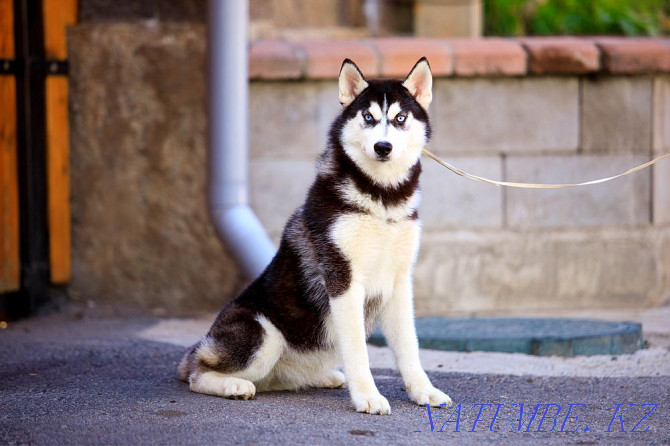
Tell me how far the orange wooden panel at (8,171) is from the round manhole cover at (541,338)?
2.53 metres

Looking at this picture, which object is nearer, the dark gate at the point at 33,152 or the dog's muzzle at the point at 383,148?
the dog's muzzle at the point at 383,148

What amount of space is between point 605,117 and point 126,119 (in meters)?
3.45

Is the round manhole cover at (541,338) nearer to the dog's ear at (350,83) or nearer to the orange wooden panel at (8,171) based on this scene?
Answer: the dog's ear at (350,83)

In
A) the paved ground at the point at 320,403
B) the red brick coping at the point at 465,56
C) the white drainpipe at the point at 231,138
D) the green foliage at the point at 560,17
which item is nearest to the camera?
the paved ground at the point at 320,403

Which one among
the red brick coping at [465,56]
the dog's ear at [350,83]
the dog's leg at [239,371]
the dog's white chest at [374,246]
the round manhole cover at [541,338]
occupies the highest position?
the red brick coping at [465,56]

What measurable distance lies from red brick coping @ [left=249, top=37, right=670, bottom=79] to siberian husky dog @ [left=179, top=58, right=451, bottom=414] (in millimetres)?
2389

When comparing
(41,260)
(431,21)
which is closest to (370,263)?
(41,260)

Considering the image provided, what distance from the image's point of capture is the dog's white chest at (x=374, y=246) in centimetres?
375

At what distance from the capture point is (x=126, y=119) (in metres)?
6.32

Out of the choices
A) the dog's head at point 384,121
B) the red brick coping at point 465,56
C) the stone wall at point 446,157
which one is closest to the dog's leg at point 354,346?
the dog's head at point 384,121

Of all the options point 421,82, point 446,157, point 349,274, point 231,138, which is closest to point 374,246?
point 349,274

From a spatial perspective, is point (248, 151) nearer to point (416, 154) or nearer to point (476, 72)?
point (476, 72)

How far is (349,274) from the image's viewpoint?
373 centimetres

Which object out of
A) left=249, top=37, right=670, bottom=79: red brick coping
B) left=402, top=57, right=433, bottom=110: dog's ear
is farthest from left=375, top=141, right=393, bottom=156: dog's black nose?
left=249, top=37, right=670, bottom=79: red brick coping
